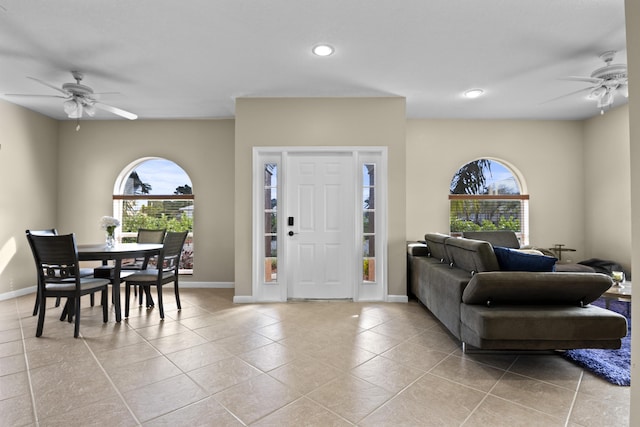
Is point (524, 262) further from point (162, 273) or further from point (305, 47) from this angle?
point (162, 273)

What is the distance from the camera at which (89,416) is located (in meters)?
1.79

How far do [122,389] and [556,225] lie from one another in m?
6.04

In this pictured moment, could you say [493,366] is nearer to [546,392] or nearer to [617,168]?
[546,392]

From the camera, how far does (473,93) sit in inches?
165

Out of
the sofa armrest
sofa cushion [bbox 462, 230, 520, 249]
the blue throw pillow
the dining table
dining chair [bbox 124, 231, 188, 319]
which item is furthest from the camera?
sofa cushion [bbox 462, 230, 520, 249]

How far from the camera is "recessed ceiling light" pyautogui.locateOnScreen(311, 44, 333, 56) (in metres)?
3.04

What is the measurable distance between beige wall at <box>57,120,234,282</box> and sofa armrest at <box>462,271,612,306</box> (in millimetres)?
3984

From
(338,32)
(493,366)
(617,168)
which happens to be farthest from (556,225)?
(338,32)

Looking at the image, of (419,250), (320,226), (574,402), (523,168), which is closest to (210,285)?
(320,226)

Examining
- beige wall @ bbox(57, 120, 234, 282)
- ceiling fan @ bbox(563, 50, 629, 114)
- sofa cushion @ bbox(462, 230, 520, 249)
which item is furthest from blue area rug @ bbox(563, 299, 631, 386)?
beige wall @ bbox(57, 120, 234, 282)

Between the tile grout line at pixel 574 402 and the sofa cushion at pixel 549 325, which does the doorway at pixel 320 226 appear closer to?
the sofa cushion at pixel 549 325

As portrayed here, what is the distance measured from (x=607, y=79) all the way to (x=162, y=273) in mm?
5140

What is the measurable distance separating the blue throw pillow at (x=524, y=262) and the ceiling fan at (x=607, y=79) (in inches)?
73.8

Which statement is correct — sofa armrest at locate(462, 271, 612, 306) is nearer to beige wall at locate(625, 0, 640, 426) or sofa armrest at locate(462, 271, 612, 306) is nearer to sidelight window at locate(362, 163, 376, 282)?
beige wall at locate(625, 0, 640, 426)
